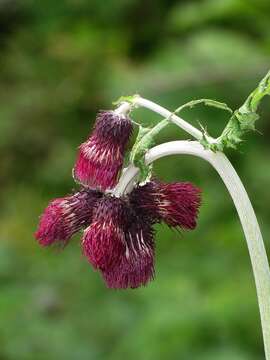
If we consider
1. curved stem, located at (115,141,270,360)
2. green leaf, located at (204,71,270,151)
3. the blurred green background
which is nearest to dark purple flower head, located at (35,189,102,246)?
curved stem, located at (115,141,270,360)

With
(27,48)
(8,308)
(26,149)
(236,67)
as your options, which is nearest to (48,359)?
(8,308)

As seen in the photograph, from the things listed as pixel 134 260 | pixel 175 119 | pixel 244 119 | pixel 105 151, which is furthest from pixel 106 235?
pixel 244 119

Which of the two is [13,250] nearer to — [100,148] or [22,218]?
[22,218]

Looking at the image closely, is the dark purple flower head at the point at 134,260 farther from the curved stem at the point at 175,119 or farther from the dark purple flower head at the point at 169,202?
the curved stem at the point at 175,119

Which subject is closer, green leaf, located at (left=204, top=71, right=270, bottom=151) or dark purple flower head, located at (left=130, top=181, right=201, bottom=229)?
green leaf, located at (left=204, top=71, right=270, bottom=151)

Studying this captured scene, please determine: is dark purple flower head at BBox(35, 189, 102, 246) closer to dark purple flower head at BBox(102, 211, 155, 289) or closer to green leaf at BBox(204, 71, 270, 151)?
dark purple flower head at BBox(102, 211, 155, 289)

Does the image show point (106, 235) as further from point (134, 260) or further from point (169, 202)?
point (169, 202)

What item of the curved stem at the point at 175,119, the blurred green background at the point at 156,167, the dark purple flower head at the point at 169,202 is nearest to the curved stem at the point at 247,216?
the curved stem at the point at 175,119
